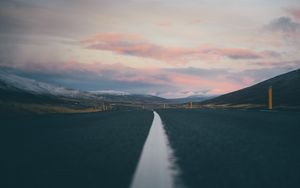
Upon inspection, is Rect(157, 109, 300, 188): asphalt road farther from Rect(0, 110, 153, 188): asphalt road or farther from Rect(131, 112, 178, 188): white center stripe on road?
Rect(0, 110, 153, 188): asphalt road

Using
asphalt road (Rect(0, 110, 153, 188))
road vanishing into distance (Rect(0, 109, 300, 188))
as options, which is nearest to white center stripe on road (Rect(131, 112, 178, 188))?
road vanishing into distance (Rect(0, 109, 300, 188))

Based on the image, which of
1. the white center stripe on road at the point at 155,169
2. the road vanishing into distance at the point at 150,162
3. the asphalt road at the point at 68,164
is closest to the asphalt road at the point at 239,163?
the road vanishing into distance at the point at 150,162

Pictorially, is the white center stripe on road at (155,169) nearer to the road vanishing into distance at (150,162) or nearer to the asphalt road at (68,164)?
the road vanishing into distance at (150,162)

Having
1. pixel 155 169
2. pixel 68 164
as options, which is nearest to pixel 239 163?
pixel 155 169

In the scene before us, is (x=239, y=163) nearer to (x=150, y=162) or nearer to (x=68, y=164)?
(x=150, y=162)

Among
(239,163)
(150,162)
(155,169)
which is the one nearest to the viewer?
(155,169)

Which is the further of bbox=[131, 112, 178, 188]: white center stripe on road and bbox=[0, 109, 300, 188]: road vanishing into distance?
bbox=[0, 109, 300, 188]: road vanishing into distance

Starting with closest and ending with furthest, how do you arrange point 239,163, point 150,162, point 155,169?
point 155,169 → point 239,163 → point 150,162

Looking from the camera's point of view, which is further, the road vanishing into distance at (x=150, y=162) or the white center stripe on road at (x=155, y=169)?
the road vanishing into distance at (x=150, y=162)

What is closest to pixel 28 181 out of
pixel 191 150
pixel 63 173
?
pixel 63 173

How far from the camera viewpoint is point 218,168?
822 centimetres

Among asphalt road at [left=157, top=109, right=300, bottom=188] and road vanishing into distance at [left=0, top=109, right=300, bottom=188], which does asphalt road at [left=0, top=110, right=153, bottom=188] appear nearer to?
road vanishing into distance at [left=0, top=109, right=300, bottom=188]

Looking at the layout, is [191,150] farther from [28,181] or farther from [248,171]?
[28,181]

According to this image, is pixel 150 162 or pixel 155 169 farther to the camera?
pixel 150 162
